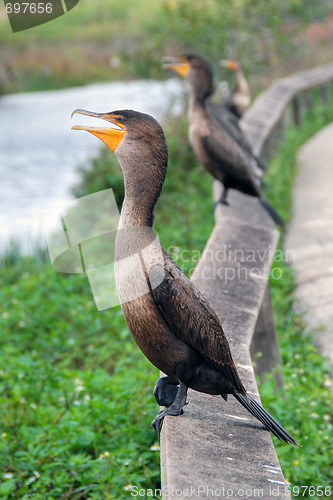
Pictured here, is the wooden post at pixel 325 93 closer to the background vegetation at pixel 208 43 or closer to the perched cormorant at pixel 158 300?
the background vegetation at pixel 208 43

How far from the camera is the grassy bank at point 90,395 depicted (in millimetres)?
2799

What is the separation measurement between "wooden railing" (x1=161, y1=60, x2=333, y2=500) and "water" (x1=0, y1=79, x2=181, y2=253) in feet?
15.0

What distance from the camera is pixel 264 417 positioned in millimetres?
2059

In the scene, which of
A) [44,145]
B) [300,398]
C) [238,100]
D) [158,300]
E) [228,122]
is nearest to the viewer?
[158,300]

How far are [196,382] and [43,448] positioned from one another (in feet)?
4.04

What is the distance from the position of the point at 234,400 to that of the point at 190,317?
38cm

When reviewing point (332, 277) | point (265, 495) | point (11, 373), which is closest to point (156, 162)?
point (265, 495)

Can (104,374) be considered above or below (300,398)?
above

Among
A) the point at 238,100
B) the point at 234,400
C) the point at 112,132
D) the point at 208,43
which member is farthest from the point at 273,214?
the point at 208,43

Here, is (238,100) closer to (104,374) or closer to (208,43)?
(208,43)

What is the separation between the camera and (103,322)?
4867 mm

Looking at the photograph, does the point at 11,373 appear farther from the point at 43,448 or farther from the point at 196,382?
the point at 196,382

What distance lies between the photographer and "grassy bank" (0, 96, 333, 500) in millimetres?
2799

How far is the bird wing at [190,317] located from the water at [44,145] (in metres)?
5.85
